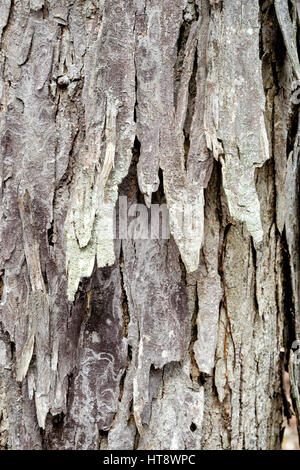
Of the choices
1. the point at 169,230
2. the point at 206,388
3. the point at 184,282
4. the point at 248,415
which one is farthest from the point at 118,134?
the point at 248,415

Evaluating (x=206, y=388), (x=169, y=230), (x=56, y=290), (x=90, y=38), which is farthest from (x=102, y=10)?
(x=206, y=388)

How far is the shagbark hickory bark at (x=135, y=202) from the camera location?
761mm

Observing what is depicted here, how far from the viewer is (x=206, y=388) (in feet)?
2.77

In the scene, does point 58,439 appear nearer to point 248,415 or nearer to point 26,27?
point 248,415

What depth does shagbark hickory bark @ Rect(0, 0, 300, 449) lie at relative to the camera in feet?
2.50

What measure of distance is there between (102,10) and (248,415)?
82 centimetres

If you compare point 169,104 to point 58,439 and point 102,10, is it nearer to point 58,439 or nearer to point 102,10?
point 102,10

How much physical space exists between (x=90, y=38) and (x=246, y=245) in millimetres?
479

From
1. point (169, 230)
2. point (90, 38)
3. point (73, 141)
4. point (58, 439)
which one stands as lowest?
point (58, 439)

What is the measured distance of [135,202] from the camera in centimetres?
81

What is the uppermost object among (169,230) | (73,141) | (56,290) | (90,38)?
(90,38)

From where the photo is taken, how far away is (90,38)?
782mm

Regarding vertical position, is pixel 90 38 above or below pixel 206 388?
above

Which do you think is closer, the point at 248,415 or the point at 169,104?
the point at 169,104
